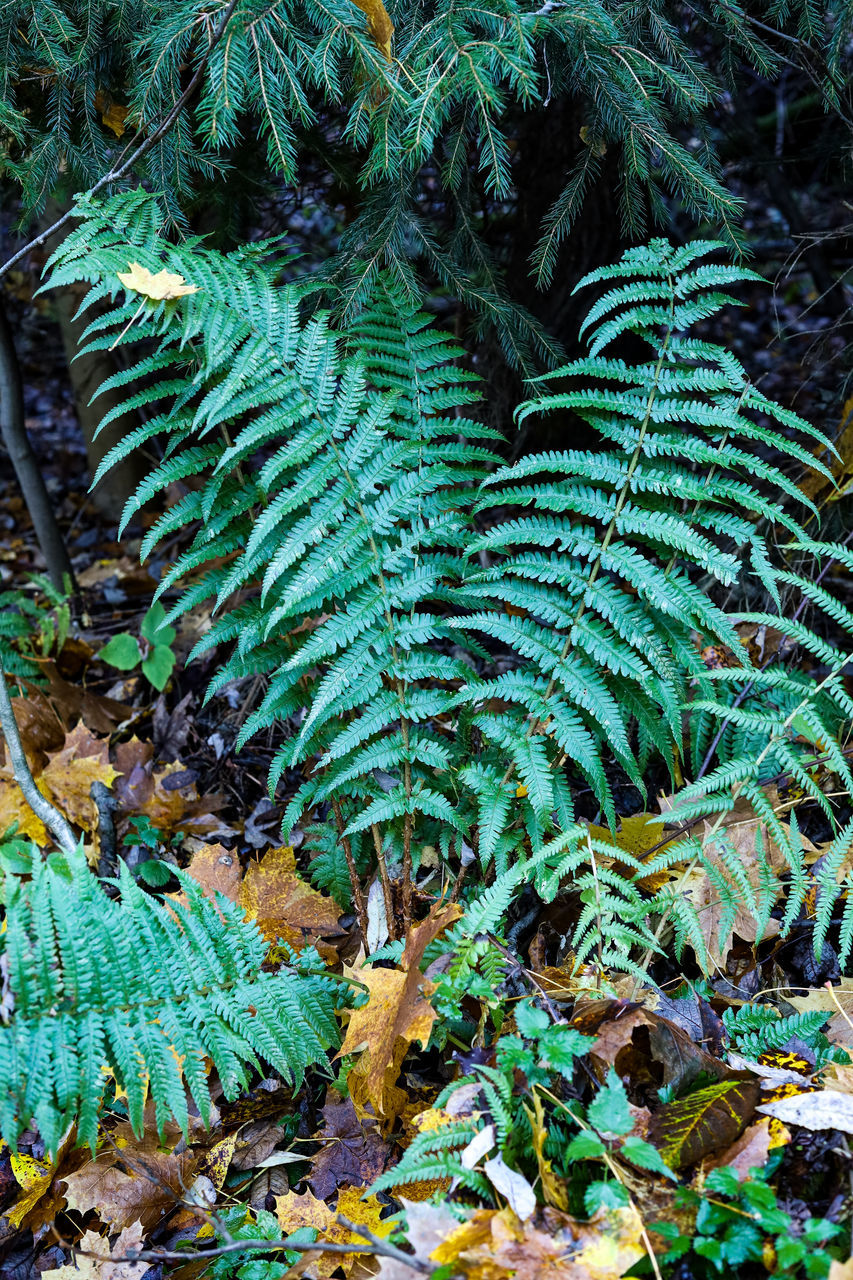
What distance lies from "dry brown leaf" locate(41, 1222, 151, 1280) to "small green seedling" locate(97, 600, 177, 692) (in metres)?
1.58

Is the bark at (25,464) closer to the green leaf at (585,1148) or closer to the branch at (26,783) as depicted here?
the branch at (26,783)

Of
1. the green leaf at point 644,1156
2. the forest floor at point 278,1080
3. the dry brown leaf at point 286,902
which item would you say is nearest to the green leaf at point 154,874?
the forest floor at point 278,1080

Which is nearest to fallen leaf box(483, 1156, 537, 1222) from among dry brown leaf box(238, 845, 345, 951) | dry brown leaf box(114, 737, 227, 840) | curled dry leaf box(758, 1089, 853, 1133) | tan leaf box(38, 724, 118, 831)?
curled dry leaf box(758, 1089, 853, 1133)

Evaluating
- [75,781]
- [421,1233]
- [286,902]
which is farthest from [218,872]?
[421,1233]

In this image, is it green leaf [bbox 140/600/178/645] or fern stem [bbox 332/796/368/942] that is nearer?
fern stem [bbox 332/796/368/942]

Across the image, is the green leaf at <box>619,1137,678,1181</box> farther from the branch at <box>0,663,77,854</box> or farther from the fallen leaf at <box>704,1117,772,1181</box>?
the branch at <box>0,663,77,854</box>

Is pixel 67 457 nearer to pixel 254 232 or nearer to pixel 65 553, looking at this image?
pixel 65 553

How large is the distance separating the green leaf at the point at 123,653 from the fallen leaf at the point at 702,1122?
2140mm

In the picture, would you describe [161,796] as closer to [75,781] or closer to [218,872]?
[75,781]

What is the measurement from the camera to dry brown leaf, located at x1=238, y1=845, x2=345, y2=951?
2.24 m

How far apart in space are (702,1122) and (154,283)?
1960 mm

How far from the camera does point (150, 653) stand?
299 centimetres

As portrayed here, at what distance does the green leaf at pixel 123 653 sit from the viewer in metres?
2.98

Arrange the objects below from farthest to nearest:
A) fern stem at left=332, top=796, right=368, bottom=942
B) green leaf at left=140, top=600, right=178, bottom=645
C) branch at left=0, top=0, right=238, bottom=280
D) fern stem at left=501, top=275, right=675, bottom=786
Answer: green leaf at left=140, top=600, right=178, bottom=645
fern stem at left=332, top=796, right=368, bottom=942
fern stem at left=501, top=275, right=675, bottom=786
branch at left=0, top=0, right=238, bottom=280
